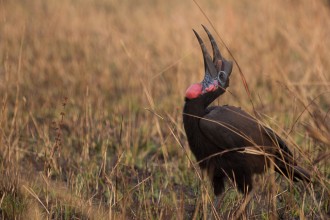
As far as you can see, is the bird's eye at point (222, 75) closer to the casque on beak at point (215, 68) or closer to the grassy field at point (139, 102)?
the casque on beak at point (215, 68)

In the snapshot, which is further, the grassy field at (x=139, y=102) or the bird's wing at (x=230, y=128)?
the grassy field at (x=139, y=102)

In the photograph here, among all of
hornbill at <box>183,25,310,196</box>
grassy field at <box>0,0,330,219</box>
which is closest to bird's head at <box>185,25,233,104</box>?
hornbill at <box>183,25,310,196</box>

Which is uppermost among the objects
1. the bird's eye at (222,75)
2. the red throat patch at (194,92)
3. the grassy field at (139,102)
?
the bird's eye at (222,75)

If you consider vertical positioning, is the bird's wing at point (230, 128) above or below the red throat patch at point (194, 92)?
below

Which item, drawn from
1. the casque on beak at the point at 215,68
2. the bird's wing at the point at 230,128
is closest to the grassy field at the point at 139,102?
the bird's wing at the point at 230,128

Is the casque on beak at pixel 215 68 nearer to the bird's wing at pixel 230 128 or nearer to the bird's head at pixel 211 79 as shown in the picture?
the bird's head at pixel 211 79

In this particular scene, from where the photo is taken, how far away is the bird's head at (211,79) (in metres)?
3.56

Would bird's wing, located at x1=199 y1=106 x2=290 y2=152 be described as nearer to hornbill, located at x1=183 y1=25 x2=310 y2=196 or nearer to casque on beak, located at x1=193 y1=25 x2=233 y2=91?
hornbill, located at x1=183 y1=25 x2=310 y2=196

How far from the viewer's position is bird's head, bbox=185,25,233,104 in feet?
11.7

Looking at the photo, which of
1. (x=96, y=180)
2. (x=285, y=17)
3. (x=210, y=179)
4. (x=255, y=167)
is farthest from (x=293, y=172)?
(x=285, y=17)

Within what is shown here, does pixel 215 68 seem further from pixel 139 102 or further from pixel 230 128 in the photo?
pixel 139 102

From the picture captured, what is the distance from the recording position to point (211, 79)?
3645mm

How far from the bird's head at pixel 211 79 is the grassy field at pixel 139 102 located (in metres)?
0.17

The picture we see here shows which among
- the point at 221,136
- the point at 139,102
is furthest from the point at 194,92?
the point at 139,102
